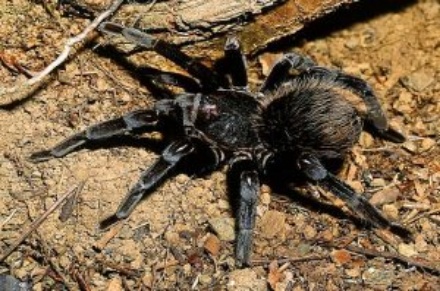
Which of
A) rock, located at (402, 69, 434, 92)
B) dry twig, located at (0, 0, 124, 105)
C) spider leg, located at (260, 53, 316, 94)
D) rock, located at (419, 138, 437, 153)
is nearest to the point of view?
dry twig, located at (0, 0, 124, 105)

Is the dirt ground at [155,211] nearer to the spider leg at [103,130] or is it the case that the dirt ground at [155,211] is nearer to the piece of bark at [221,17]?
the spider leg at [103,130]

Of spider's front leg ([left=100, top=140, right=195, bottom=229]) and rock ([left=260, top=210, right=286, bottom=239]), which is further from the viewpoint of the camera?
rock ([left=260, top=210, right=286, bottom=239])

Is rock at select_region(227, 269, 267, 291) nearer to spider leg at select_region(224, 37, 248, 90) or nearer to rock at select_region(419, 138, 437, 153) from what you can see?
spider leg at select_region(224, 37, 248, 90)

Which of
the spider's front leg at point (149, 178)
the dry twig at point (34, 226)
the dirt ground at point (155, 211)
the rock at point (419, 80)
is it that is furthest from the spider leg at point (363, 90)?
the dry twig at point (34, 226)

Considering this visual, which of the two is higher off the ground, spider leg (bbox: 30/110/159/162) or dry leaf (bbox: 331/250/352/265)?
spider leg (bbox: 30/110/159/162)

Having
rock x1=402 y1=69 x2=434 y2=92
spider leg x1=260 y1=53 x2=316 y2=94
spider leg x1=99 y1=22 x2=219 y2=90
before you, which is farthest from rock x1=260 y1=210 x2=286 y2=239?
rock x1=402 y1=69 x2=434 y2=92

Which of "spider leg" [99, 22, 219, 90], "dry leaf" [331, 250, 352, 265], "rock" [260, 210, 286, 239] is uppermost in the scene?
"spider leg" [99, 22, 219, 90]

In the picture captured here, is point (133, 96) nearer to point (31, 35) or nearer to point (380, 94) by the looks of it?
point (31, 35)

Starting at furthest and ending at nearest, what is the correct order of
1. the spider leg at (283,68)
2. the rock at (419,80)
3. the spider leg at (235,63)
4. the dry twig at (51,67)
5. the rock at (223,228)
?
the rock at (419,80) < the spider leg at (283,68) < the spider leg at (235,63) < the rock at (223,228) < the dry twig at (51,67)
